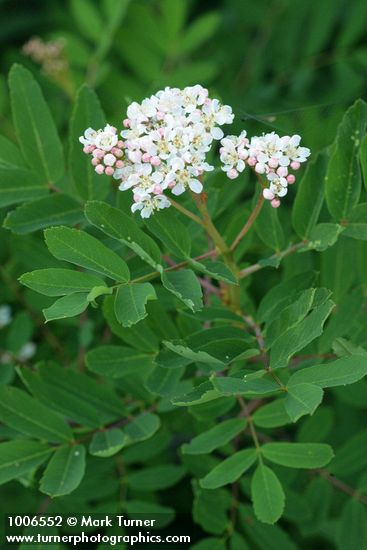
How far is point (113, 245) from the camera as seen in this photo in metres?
1.63

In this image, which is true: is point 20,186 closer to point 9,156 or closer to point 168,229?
point 9,156

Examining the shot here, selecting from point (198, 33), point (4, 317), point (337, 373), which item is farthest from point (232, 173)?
point (198, 33)

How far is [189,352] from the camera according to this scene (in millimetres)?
1320

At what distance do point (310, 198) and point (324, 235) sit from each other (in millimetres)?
116

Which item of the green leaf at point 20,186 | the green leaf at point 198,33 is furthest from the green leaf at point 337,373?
the green leaf at point 198,33

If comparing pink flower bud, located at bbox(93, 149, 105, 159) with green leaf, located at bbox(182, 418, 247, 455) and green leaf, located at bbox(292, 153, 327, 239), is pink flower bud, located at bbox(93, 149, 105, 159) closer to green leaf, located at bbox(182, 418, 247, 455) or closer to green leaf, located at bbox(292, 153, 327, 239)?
green leaf, located at bbox(292, 153, 327, 239)

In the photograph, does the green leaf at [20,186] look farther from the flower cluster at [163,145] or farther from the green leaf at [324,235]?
the green leaf at [324,235]

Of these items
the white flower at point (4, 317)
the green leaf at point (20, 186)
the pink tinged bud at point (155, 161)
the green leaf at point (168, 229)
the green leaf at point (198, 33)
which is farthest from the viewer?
the green leaf at point (198, 33)

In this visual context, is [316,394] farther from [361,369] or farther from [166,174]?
[166,174]

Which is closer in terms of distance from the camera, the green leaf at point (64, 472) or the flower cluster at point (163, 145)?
the flower cluster at point (163, 145)

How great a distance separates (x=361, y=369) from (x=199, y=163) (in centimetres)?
45

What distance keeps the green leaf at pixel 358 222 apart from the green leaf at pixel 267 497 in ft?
1.67

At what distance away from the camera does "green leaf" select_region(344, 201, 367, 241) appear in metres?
1.55

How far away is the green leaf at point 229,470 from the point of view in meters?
1.54
